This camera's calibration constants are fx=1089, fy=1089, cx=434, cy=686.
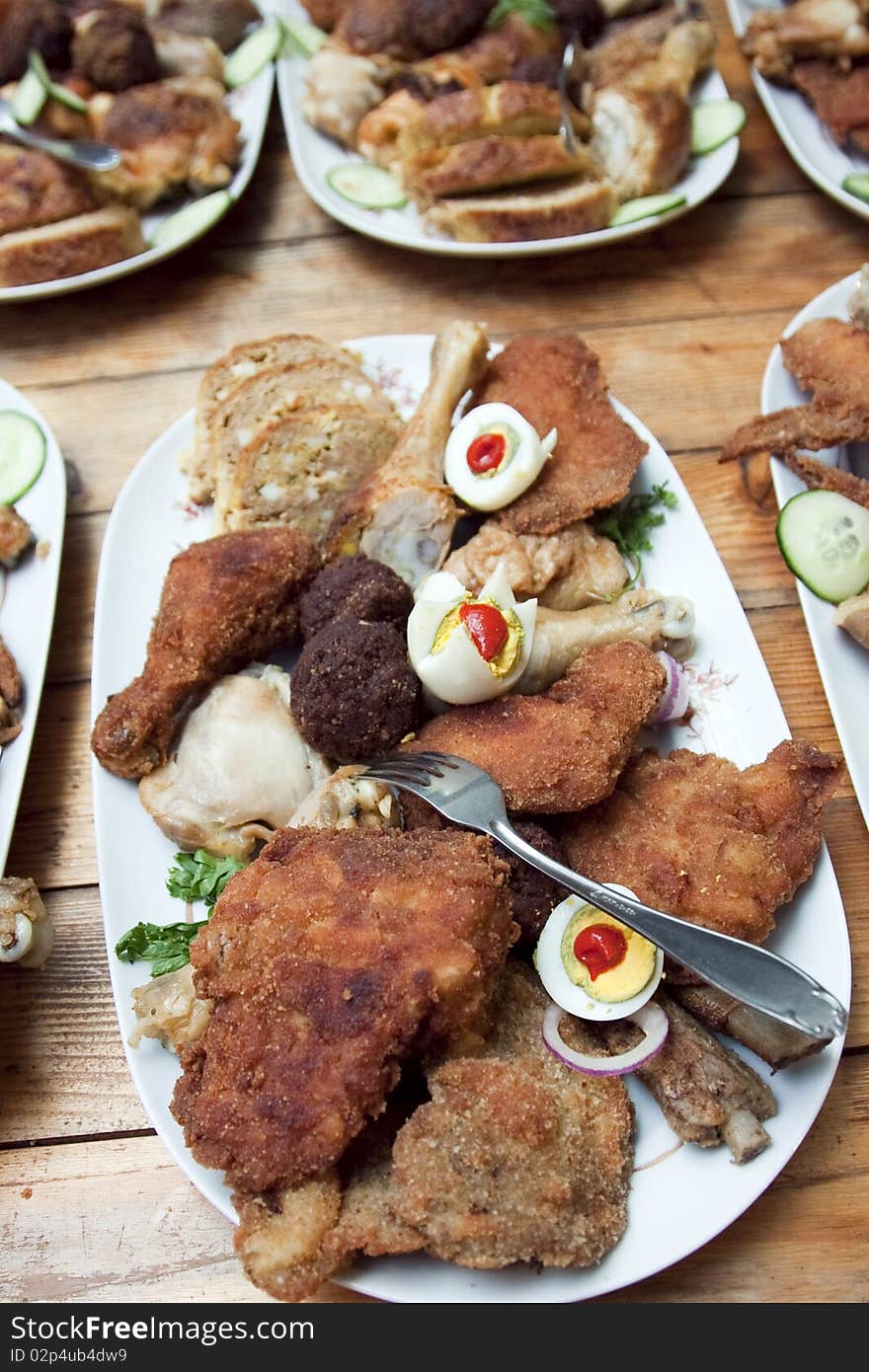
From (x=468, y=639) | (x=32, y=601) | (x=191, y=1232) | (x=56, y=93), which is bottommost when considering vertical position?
(x=191, y=1232)

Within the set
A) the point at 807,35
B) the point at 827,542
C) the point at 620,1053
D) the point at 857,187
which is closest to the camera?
the point at 620,1053

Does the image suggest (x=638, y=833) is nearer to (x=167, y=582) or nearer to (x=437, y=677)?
(x=437, y=677)

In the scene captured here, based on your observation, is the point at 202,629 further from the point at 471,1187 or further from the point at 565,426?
the point at 471,1187

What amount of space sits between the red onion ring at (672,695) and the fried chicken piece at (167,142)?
2.60 m

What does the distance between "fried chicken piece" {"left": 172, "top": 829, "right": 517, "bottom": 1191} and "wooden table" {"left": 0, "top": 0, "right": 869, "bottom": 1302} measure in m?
0.45

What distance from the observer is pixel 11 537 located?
3.16 metres

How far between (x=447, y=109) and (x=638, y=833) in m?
2.78

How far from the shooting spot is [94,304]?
13.5 ft

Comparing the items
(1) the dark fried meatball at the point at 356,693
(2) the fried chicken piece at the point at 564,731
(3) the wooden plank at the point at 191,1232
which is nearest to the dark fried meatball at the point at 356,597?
(1) the dark fried meatball at the point at 356,693

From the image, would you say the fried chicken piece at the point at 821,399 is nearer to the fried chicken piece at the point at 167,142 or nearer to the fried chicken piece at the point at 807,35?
the fried chicken piece at the point at 807,35

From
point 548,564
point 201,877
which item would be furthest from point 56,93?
point 201,877

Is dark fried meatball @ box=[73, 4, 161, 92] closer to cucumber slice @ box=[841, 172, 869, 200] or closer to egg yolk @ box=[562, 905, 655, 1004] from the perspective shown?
cucumber slice @ box=[841, 172, 869, 200]

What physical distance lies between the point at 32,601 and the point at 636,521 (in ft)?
5.75

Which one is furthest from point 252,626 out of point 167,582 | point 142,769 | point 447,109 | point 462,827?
point 447,109
